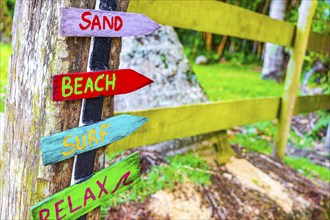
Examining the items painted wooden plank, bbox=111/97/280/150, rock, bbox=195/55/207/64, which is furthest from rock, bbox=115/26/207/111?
rock, bbox=195/55/207/64

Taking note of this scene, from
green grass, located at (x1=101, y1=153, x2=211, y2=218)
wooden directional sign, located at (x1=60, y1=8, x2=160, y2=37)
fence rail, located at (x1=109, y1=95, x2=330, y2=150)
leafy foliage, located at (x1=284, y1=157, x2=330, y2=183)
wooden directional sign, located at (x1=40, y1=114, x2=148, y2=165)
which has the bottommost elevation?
leafy foliage, located at (x1=284, y1=157, x2=330, y2=183)

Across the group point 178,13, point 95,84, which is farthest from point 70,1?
point 178,13

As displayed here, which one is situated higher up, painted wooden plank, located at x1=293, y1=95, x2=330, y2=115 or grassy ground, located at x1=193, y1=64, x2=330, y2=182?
painted wooden plank, located at x1=293, y1=95, x2=330, y2=115

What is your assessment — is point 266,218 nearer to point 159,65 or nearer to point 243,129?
point 159,65

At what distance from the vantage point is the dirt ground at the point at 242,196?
2277 mm

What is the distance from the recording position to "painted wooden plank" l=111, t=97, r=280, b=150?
2.29 meters

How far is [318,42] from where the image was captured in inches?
148

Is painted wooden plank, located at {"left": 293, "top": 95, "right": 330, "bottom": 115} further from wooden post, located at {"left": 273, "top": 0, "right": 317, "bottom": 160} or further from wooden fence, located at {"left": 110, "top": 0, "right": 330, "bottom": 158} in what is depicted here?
wooden fence, located at {"left": 110, "top": 0, "right": 330, "bottom": 158}

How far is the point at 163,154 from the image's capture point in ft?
9.18

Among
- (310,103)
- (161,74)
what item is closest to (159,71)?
(161,74)

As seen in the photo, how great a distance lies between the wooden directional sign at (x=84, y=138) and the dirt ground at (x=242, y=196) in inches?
39.8

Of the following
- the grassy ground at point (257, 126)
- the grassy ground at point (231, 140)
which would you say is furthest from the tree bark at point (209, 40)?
the grassy ground at point (231, 140)

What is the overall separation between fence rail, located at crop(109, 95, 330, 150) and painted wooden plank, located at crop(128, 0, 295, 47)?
20.3 inches

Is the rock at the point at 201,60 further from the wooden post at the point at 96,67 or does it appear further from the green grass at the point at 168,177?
the wooden post at the point at 96,67
